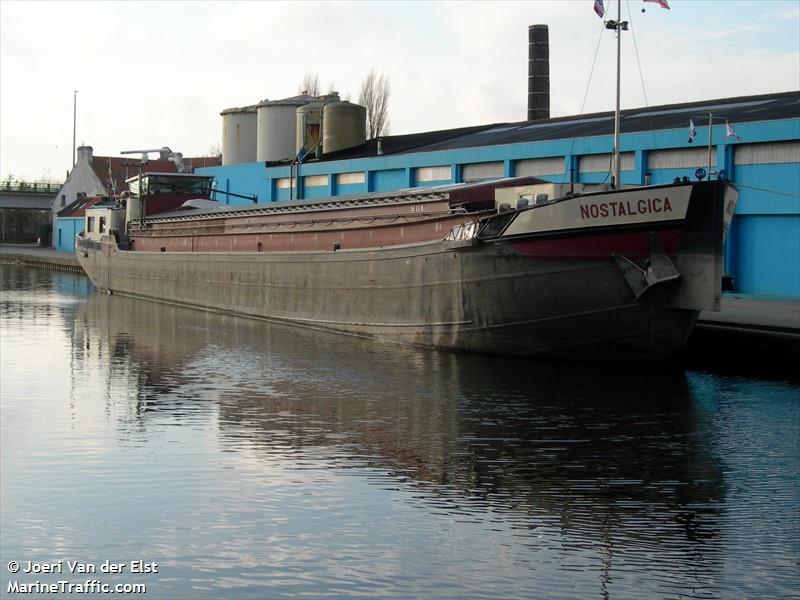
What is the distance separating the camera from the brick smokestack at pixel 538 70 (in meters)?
43.1

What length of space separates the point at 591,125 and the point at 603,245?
15749 mm

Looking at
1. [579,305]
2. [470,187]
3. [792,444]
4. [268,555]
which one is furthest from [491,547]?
[470,187]

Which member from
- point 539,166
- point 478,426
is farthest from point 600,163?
point 478,426

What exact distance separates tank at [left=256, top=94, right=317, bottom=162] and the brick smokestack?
35.2 ft

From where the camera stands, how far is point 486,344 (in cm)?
1773

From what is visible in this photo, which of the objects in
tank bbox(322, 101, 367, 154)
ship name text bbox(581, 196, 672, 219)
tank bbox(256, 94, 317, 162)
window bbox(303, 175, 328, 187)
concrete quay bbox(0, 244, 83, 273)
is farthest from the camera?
concrete quay bbox(0, 244, 83, 273)

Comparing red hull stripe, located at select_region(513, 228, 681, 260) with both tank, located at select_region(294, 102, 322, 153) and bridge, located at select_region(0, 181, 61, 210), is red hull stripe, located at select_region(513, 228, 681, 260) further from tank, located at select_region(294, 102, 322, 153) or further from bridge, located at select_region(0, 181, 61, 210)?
bridge, located at select_region(0, 181, 61, 210)

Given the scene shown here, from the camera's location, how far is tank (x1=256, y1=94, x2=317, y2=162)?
4600 centimetres

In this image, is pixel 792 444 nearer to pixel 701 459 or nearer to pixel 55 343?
pixel 701 459

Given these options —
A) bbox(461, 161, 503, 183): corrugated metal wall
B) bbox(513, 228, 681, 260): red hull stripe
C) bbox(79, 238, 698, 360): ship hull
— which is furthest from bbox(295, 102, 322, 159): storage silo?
bbox(513, 228, 681, 260): red hull stripe

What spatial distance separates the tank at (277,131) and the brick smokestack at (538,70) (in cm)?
1072

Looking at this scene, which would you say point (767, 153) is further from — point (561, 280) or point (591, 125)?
point (561, 280)

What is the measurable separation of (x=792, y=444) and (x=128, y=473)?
23.7 ft

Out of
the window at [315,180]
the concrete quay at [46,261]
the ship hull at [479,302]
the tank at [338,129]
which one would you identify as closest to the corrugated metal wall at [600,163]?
the ship hull at [479,302]
